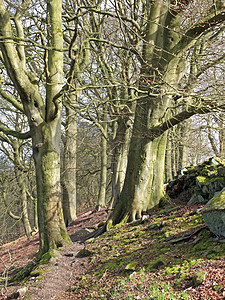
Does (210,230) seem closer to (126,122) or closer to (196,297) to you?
(196,297)

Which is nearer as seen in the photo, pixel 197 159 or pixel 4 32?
pixel 4 32

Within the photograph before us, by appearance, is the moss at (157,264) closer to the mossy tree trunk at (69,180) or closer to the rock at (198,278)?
the rock at (198,278)

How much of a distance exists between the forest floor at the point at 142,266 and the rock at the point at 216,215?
6.8 inches

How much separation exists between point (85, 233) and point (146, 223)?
11.7 ft

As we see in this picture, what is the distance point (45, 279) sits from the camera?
5.81 metres

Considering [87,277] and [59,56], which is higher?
[59,56]

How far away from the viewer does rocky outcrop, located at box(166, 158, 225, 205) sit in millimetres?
7112

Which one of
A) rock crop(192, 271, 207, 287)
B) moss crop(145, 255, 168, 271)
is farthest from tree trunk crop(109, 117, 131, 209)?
rock crop(192, 271, 207, 287)

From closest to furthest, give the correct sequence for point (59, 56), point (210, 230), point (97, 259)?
1. point (210, 230)
2. point (97, 259)
3. point (59, 56)

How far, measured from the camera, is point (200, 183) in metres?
7.49

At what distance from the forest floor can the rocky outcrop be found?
1.88 ft

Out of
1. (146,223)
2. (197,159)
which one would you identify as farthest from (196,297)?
(197,159)

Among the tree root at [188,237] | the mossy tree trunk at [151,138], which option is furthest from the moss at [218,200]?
the mossy tree trunk at [151,138]

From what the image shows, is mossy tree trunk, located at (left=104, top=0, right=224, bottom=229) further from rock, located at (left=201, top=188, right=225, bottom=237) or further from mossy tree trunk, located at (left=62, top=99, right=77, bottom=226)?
mossy tree trunk, located at (left=62, top=99, right=77, bottom=226)
